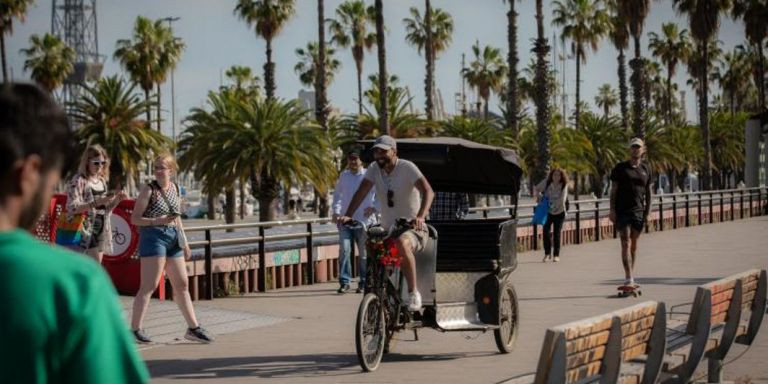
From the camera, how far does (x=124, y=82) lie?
50875 mm

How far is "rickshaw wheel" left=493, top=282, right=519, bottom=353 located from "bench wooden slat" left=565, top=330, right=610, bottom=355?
426cm

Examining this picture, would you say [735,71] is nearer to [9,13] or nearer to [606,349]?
[9,13]

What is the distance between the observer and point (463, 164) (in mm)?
14156

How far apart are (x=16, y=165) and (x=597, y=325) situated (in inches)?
182

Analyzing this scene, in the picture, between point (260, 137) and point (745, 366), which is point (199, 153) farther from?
point (745, 366)

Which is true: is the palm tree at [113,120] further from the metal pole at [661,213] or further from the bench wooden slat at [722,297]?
the bench wooden slat at [722,297]

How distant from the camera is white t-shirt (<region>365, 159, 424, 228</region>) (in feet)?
35.1

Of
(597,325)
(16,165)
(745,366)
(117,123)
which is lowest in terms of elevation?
(745,366)

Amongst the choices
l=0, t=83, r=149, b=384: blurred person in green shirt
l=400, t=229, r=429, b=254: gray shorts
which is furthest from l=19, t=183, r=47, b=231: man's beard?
l=400, t=229, r=429, b=254: gray shorts

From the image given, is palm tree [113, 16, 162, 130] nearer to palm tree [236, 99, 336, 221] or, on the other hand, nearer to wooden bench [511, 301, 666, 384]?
palm tree [236, 99, 336, 221]

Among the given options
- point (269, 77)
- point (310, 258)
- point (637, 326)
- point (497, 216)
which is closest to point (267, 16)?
point (269, 77)

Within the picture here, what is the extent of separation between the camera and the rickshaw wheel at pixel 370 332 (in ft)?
32.7

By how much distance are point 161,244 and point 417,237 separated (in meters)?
2.53

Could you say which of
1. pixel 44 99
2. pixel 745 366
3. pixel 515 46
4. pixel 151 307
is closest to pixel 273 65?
pixel 515 46
